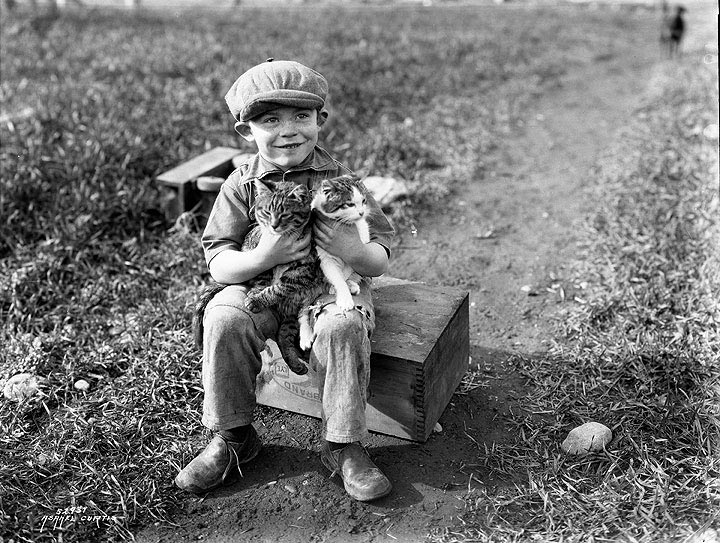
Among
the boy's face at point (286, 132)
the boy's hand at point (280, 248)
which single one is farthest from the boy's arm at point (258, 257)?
the boy's face at point (286, 132)

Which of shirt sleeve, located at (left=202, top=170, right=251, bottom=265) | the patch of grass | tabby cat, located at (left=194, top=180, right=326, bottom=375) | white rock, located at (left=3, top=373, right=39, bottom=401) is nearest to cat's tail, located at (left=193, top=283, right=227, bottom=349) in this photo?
tabby cat, located at (left=194, top=180, right=326, bottom=375)

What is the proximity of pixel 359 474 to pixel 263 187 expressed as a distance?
1.10 m

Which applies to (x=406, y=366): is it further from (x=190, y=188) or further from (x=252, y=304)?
(x=190, y=188)

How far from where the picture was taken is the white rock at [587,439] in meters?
2.80

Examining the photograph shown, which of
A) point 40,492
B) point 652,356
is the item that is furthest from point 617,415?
point 40,492

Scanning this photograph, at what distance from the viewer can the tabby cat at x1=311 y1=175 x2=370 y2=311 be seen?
2498 millimetres

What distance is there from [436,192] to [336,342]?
326 centimetres

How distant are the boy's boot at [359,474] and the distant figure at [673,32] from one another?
1223cm

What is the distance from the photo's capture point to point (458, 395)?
3.27m

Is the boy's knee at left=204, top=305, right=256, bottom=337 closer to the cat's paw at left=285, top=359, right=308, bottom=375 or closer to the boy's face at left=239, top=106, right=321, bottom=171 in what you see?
the cat's paw at left=285, top=359, right=308, bottom=375

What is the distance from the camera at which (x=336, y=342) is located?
8.23 ft

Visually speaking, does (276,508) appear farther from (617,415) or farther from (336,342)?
(617,415)

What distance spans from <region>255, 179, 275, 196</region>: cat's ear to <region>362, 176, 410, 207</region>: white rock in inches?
99.7

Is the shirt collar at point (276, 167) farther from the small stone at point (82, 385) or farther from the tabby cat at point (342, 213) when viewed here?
the small stone at point (82, 385)
